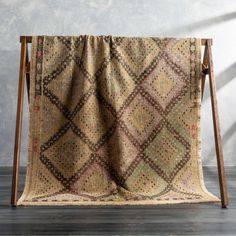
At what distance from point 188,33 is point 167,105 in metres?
0.95

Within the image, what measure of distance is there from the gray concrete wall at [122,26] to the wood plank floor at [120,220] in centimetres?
102

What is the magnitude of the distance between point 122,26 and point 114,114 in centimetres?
96

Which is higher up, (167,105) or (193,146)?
(167,105)

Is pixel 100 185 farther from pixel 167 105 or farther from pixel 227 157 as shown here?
pixel 227 157

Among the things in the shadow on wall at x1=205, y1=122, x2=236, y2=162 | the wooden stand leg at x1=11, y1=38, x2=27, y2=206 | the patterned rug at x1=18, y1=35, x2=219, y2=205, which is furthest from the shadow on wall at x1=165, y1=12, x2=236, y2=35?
the wooden stand leg at x1=11, y1=38, x2=27, y2=206

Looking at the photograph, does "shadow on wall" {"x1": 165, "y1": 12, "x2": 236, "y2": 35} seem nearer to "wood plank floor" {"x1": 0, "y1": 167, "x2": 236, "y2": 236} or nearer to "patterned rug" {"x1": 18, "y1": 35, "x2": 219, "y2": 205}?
"patterned rug" {"x1": 18, "y1": 35, "x2": 219, "y2": 205}

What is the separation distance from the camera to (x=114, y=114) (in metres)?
1.95

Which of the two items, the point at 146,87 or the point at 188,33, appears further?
the point at 188,33

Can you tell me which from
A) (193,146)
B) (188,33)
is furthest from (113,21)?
(193,146)

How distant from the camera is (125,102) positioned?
1.96 metres

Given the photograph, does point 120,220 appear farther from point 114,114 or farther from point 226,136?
point 226,136

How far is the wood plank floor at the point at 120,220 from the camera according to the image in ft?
4.58

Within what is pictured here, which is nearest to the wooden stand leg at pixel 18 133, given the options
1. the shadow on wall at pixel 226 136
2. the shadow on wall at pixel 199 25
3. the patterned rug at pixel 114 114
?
the patterned rug at pixel 114 114

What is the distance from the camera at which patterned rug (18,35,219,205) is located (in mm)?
1939
